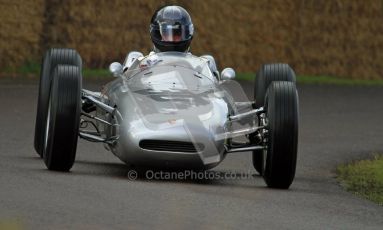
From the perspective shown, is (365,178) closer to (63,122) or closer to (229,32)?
(63,122)

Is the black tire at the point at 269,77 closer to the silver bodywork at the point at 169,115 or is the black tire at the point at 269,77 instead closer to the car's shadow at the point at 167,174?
the silver bodywork at the point at 169,115

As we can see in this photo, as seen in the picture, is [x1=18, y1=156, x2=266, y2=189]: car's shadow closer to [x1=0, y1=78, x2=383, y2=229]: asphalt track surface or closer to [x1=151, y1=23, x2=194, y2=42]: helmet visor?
[x1=0, y1=78, x2=383, y2=229]: asphalt track surface

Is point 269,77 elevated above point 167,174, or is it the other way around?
point 269,77

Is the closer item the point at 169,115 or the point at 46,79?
the point at 169,115

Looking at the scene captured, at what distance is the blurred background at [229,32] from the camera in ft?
79.8

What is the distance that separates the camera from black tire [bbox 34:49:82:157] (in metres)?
14.1

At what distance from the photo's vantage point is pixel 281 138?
1260cm

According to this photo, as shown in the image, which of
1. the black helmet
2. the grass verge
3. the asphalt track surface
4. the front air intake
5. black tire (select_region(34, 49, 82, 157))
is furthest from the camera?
the black helmet

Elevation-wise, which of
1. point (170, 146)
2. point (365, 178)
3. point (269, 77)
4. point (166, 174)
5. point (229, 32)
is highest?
point (170, 146)

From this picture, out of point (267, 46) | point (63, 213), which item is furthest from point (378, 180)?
point (267, 46)

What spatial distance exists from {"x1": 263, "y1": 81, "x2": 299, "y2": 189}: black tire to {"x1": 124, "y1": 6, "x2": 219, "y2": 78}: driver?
1.77 meters

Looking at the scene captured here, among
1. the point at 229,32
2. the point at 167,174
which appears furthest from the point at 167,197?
the point at 229,32

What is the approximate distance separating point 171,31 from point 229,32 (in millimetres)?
11920

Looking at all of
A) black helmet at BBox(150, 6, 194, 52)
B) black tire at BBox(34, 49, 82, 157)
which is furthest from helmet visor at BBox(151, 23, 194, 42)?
black tire at BBox(34, 49, 82, 157)
